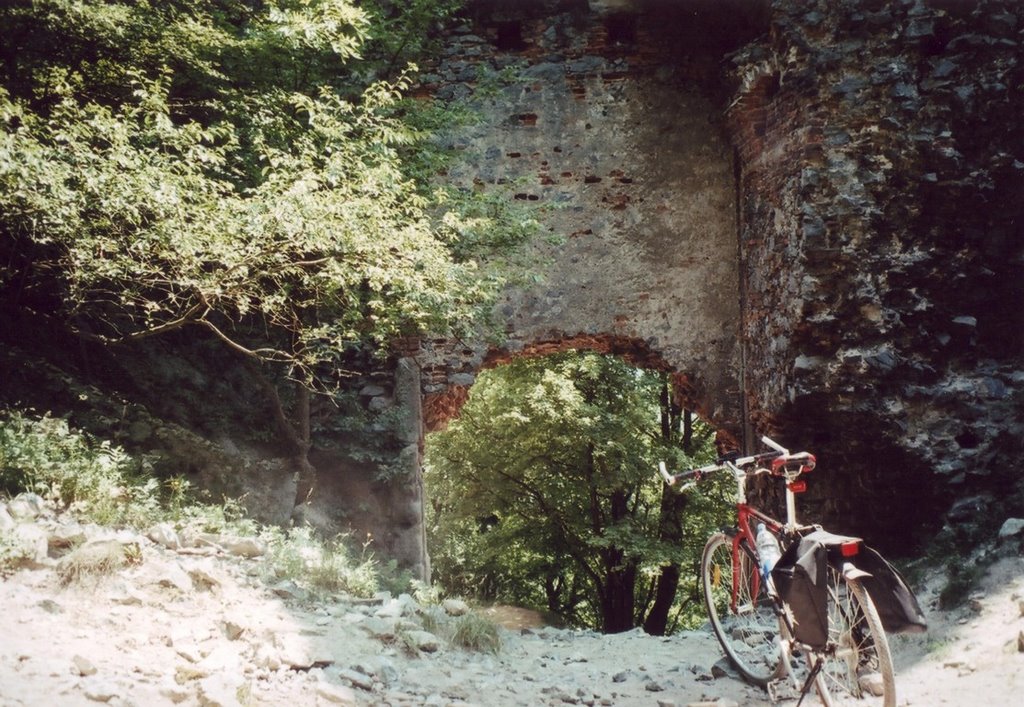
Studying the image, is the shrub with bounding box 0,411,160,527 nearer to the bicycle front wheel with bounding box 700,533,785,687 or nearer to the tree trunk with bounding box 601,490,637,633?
the bicycle front wheel with bounding box 700,533,785,687

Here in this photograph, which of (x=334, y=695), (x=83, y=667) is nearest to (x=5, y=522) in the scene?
(x=83, y=667)

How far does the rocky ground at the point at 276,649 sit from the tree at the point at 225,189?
170 cm

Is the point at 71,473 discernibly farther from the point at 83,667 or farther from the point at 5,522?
the point at 83,667

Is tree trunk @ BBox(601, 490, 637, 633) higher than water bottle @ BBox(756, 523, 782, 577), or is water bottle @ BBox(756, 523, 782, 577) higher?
water bottle @ BBox(756, 523, 782, 577)

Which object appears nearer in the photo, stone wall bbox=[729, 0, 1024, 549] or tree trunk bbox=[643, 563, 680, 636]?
stone wall bbox=[729, 0, 1024, 549]

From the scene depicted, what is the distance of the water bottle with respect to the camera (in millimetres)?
3322

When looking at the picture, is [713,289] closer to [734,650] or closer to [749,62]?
[749,62]

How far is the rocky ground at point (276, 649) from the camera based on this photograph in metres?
3.00

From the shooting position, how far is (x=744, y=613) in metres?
3.97

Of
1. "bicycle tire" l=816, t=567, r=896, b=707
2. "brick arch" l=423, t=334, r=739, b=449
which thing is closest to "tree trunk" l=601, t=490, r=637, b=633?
"brick arch" l=423, t=334, r=739, b=449

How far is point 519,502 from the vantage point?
11773mm

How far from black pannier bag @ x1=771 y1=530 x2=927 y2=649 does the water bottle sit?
291mm

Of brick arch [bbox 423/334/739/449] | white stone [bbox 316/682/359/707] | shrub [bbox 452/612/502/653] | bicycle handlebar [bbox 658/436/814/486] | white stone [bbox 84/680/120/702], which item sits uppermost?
brick arch [bbox 423/334/739/449]

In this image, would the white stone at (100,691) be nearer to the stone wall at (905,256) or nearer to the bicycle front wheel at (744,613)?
the bicycle front wheel at (744,613)
